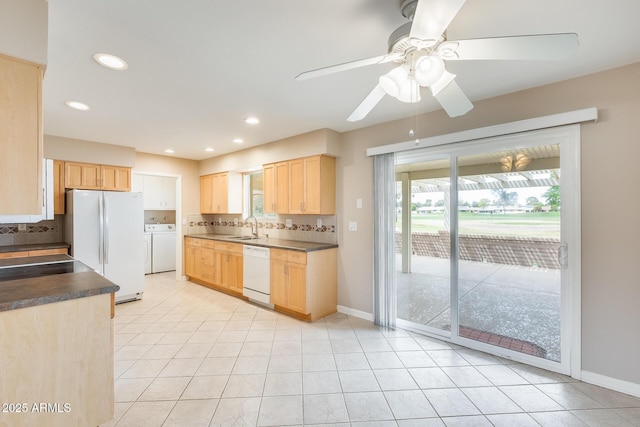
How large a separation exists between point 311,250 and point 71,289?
234 cm

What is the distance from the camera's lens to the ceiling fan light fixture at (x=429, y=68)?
1.34m

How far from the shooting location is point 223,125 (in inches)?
138

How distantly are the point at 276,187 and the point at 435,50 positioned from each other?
3234 millimetres

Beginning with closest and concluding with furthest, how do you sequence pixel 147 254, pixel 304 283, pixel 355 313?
1. pixel 304 283
2. pixel 355 313
3. pixel 147 254

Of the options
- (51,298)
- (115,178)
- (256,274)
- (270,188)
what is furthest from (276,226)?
(51,298)

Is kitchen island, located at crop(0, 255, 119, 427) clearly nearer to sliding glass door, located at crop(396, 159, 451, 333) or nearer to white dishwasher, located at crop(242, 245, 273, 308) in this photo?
white dishwasher, located at crop(242, 245, 273, 308)

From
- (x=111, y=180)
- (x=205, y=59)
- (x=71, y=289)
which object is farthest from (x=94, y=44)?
(x=111, y=180)

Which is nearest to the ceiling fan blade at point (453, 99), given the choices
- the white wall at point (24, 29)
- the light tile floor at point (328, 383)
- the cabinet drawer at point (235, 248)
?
the light tile floor at point (328, 383)

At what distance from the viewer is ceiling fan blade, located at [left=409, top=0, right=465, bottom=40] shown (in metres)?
0.98

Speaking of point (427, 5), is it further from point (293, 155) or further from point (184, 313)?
point (184, 313)

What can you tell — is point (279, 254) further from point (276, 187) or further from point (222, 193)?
point (222, 193)

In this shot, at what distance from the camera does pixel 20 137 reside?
1.45 meters

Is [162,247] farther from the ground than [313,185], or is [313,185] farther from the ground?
[313,185]

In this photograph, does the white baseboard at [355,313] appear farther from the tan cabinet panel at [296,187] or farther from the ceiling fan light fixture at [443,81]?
the ceiling fan light fixture at [443,81]
